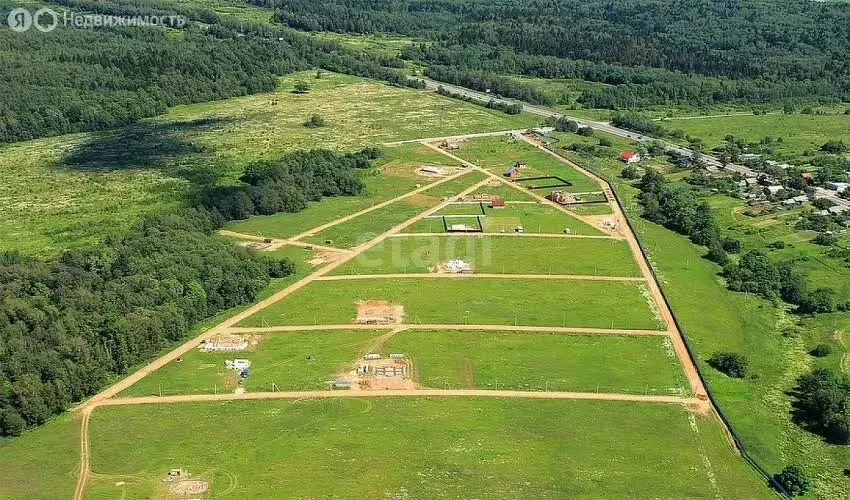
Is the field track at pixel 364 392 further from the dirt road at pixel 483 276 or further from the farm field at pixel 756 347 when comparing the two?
the farm field at pixel 756 347

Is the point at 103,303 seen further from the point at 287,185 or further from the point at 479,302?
the point at 287,185

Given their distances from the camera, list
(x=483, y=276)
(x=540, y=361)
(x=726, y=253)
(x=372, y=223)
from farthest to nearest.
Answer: (x=372, y=223)
(x=726, y=253)
(x=483, y=276)
(x=540, y=361)

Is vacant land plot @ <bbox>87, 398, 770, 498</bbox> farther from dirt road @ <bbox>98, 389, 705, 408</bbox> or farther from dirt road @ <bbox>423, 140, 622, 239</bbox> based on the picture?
dirt road @ <bbox>423, 140, 622, 239</bbox>

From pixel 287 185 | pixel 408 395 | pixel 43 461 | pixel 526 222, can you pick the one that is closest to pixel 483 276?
pixel 526 222

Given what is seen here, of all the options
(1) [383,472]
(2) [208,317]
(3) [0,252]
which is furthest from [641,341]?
(3) [0,252]

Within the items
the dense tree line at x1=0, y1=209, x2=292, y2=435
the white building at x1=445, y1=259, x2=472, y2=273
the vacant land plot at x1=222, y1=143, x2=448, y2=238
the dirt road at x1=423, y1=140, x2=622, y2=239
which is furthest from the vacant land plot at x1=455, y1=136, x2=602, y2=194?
the dense tree line at x1=0, y1=209, x2=292, y2=435

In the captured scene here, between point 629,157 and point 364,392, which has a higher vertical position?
point 629,157

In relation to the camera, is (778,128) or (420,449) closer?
(420,449)
